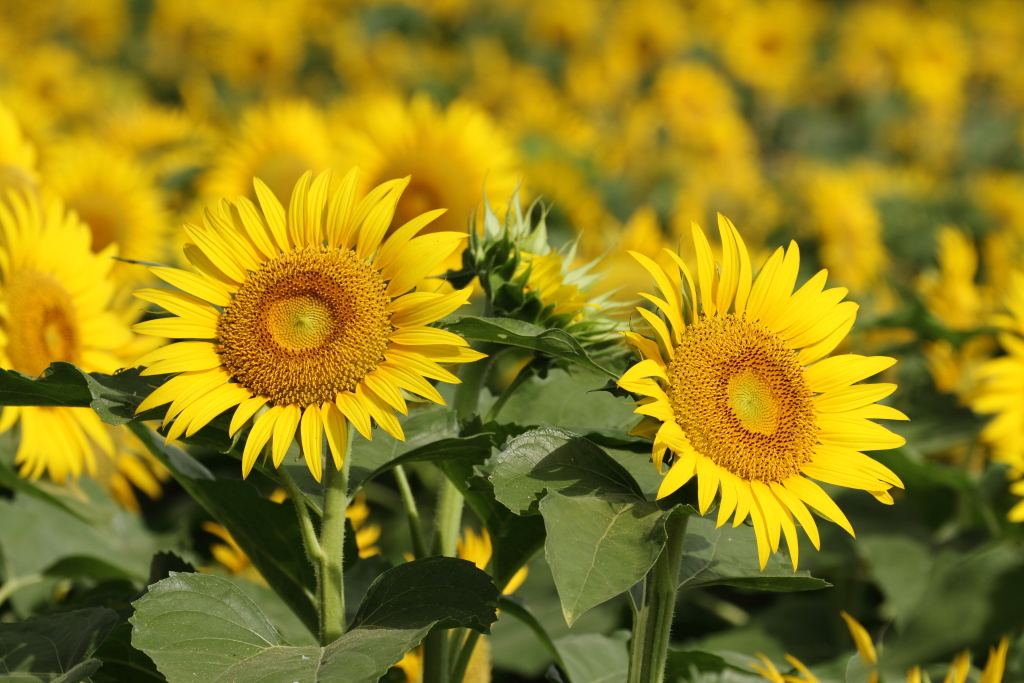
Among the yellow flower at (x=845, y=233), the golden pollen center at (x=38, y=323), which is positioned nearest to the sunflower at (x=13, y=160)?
the golden pollen center at (x=38, y=323)

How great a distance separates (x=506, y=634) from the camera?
1840mm

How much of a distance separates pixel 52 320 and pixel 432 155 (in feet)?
4.85

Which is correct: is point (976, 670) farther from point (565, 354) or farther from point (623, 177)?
point (623, 177)

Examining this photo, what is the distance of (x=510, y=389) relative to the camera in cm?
112

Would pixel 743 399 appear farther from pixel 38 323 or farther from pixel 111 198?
pixel 111 198

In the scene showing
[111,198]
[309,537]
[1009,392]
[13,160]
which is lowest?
[309,537]

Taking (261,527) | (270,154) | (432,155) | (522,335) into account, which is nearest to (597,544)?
(522,335)

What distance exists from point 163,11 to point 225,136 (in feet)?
6.63

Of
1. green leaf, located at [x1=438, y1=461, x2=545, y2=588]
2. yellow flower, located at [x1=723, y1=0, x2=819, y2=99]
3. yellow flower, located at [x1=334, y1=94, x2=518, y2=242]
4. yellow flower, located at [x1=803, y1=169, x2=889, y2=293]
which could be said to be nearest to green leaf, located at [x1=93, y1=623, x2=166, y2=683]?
green leaf, located at [x1=438, y1=461, x2=545, y2=588]

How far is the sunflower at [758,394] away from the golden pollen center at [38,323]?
838 mm

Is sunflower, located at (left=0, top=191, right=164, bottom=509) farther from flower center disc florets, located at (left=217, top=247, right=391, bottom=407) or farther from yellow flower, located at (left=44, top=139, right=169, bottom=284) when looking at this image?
yellow flower, located at (left=44, top=139, right=169, bottom=284)

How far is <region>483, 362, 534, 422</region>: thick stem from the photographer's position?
1085 mm

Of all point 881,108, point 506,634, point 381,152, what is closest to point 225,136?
point 381,152

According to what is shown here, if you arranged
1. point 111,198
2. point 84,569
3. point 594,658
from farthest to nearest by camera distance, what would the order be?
point 111,198
point 84,569
point 594,658
